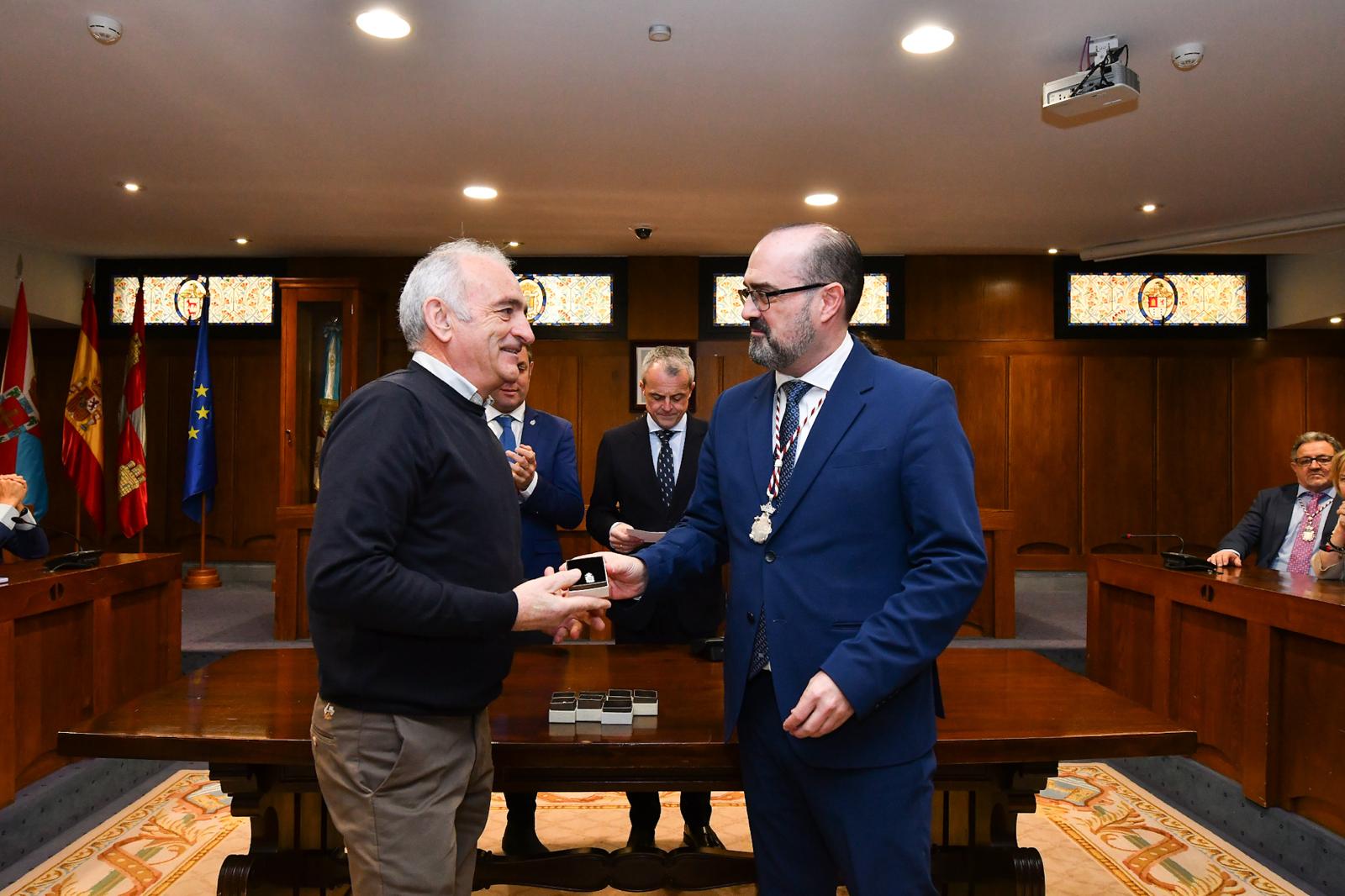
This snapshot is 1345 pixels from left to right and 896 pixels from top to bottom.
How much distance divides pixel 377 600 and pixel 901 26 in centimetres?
323

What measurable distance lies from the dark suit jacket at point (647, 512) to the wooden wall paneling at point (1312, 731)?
2093 mm

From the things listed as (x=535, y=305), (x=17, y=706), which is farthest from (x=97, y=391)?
(x=17, y=706)

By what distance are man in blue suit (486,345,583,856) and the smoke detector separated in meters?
2.20

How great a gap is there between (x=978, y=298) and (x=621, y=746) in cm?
727

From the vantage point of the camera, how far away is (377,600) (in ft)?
4.54

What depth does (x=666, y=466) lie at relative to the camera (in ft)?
10.6

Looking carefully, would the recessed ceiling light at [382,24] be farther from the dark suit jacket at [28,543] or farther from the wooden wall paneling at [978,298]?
the wooden wall paneling at [978,298]

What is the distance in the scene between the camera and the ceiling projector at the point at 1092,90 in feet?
11.4

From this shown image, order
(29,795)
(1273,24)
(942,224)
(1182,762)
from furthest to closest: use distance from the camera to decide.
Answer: (942,224) → (1182,762) → (1273,24) → (29,795)

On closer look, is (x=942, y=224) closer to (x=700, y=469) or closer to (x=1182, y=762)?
(x=1182, y=762)

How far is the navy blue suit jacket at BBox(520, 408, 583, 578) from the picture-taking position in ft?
9.99

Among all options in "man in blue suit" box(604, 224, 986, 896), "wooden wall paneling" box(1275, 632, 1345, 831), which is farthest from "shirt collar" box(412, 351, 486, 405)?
"wooden wall paneling" box(1275, 632, 1345, 831)

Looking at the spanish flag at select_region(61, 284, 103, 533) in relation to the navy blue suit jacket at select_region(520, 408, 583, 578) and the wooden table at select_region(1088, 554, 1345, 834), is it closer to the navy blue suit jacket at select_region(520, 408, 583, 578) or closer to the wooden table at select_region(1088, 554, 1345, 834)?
the navy blue suit jacket at select_region(520, 408, 583, 578)

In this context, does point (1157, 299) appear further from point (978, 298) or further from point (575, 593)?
point (575, 593)
